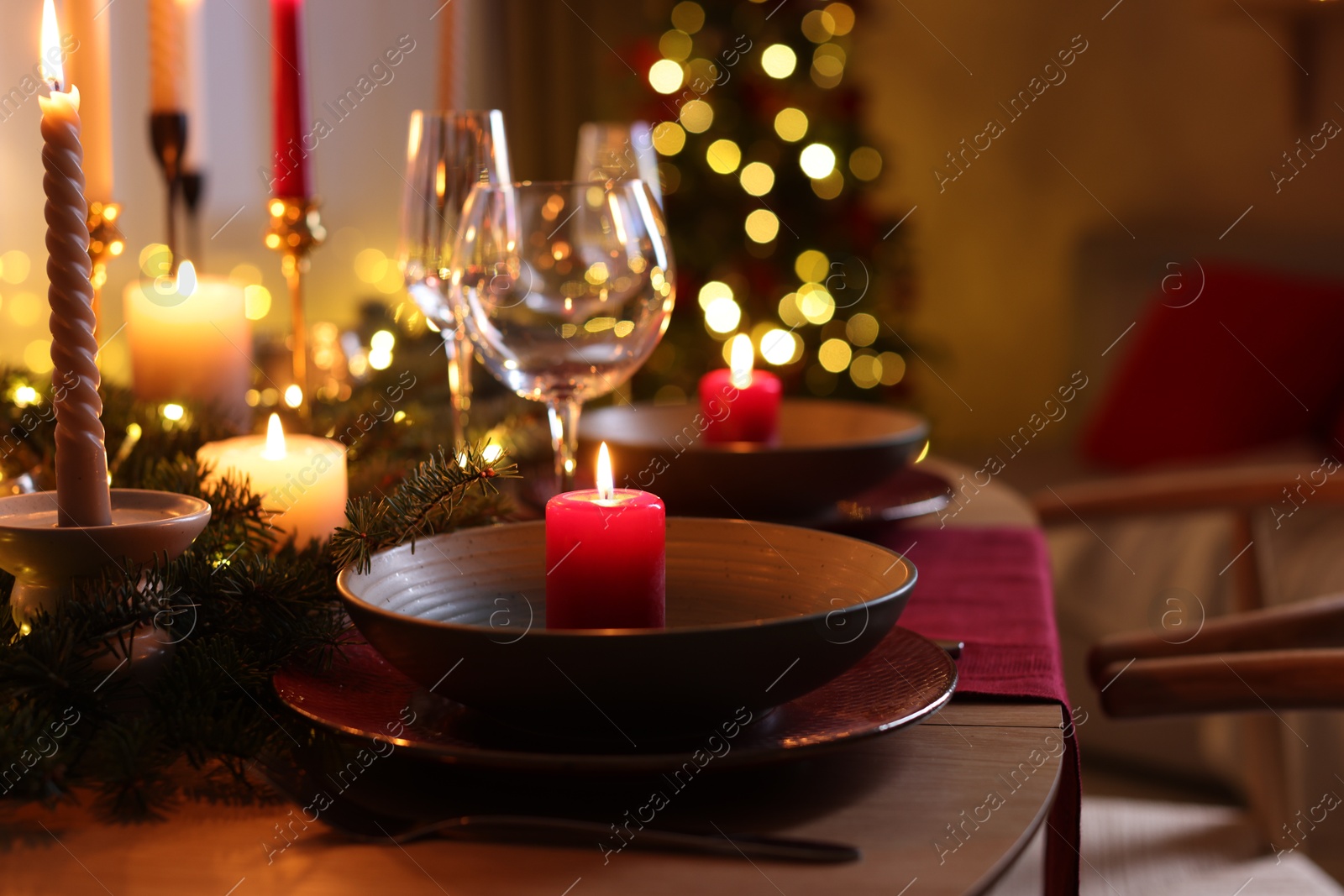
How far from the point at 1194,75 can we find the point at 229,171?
2.56m

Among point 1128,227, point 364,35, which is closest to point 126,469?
point 364,35

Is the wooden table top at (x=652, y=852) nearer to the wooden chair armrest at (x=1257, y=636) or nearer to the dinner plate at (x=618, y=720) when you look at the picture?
the dinner plate at (x=618, y=720)

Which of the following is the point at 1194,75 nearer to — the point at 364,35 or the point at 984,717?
the point at 364,35

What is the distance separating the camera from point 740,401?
1.05m

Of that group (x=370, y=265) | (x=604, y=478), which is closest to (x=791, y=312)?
(x=370, y=265)

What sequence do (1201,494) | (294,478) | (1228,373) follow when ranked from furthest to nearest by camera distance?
(1228,373), (1201,494), (294,478)

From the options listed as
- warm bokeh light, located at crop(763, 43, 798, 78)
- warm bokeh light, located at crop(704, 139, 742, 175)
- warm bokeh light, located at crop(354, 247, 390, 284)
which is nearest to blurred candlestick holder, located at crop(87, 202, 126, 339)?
warm bokeh light, located at crop(354, 247, 390, 284)

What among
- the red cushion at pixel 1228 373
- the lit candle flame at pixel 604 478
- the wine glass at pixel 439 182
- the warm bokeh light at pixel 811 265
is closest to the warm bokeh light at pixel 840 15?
the warm bokeh light at pixel 811 265

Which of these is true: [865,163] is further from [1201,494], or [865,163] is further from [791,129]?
[1201,494]

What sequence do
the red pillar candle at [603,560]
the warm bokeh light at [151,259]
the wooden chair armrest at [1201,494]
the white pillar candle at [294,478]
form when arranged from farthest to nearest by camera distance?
the warm bokeh light at [151,259]
the wooden chair armrest at [1201,494]
the white pillar candle at [294,478]
the red pillar candle at [603,560]

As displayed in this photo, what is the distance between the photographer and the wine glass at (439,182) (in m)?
0.91

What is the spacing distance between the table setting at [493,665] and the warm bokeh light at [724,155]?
2.53 metres

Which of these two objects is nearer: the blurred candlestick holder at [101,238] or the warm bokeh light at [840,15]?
the blurred candlestick holder at [101,238]

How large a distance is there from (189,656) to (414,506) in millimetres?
120
